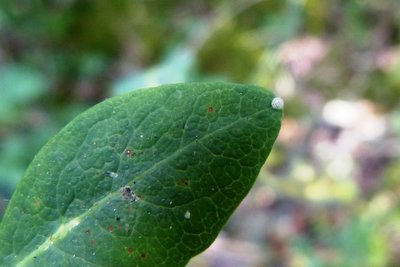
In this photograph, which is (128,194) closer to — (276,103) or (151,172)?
(151,172)

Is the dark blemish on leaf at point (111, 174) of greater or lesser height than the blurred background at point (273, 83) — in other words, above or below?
below

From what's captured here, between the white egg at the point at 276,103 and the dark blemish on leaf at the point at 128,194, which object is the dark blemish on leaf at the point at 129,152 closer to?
the dark blemish on leaf at the point at 128,194

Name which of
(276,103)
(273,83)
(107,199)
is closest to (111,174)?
(107,199)

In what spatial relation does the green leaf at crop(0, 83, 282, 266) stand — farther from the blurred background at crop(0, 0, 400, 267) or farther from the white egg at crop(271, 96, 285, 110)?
the blurred background at crop(0, 0, 400, 267)

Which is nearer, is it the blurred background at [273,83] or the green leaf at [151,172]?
the green leaf at [151,172]

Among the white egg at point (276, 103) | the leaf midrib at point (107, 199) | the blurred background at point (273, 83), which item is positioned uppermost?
the blurred background at point (273, 83)

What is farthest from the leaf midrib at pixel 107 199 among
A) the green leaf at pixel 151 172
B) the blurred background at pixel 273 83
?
the blurred background at pixel 273 83
